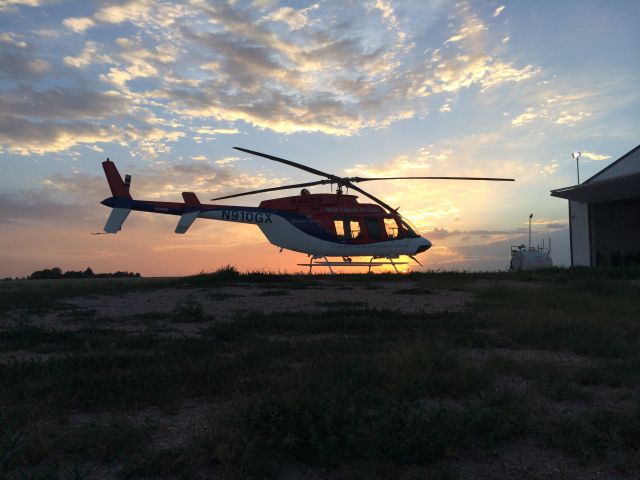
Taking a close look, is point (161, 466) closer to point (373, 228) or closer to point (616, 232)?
point (373, 228)

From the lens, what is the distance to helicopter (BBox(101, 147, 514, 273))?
1883 cm

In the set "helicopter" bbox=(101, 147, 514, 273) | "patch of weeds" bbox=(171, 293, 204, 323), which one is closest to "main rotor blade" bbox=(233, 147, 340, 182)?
"helicopter" bbox=(101, 147, 514, 273)

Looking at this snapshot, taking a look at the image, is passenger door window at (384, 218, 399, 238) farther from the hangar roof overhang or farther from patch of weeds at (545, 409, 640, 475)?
patch of weeds at (545, 409, 640, 475)

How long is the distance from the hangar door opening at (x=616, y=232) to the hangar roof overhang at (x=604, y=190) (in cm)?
127

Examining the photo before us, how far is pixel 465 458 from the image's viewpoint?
143 inches

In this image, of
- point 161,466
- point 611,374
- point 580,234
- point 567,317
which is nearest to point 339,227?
point 567,317

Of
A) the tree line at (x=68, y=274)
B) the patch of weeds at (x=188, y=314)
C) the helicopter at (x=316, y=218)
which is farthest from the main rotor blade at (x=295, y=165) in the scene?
the tree line at (x=68, y=274)

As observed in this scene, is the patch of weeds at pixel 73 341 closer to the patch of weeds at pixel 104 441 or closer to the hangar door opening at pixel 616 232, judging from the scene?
the patch of weeds at pixel 104 441

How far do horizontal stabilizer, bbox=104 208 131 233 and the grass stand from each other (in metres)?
9.12

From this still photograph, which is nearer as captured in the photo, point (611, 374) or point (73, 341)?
point (611, 374)

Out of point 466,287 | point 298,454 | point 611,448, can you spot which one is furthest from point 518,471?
point 466,287

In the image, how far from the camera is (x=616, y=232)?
33.6m

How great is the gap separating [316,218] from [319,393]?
51.6 feet

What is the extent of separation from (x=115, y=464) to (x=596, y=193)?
32.2m
